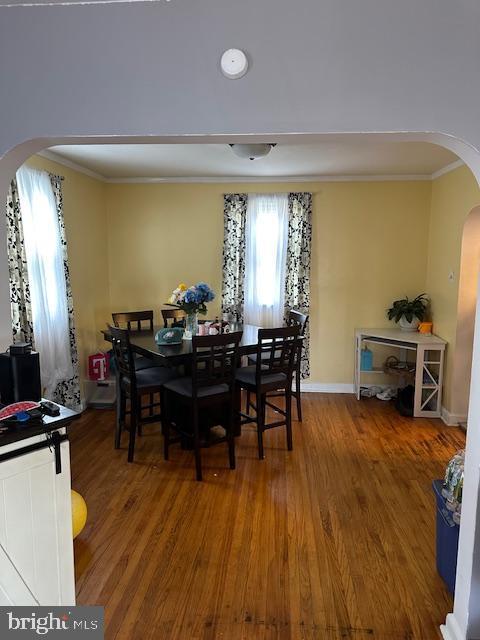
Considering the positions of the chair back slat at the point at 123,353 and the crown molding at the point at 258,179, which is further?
the crown molding at the point at 258,179

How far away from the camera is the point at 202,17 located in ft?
5.09

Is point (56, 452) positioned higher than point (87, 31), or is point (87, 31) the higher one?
point (87, 31)

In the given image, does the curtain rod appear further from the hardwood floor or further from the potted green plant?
the potted green plant

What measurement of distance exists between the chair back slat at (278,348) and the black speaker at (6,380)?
186cm

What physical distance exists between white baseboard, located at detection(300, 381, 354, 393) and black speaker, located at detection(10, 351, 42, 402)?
12.7 ft

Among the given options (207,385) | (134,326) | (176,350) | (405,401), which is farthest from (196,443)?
(405,401)

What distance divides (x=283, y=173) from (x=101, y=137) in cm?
343

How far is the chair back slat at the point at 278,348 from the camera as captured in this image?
327 centimetres

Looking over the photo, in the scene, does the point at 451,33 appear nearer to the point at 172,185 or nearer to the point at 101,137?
the point at 101,137

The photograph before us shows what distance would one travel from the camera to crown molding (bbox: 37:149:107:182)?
149 inches

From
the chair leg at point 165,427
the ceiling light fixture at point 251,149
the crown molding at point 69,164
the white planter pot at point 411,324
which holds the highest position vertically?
the crown molding at point 69,164

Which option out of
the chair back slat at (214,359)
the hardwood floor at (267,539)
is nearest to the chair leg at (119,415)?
the hardwood floor at (267,539)

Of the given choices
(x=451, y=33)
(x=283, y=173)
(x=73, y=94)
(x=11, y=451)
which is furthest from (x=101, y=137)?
(x=283, y=173)

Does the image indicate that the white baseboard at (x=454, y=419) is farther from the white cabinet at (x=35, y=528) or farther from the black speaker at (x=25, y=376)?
the black speaker at (x=25, y=376)
